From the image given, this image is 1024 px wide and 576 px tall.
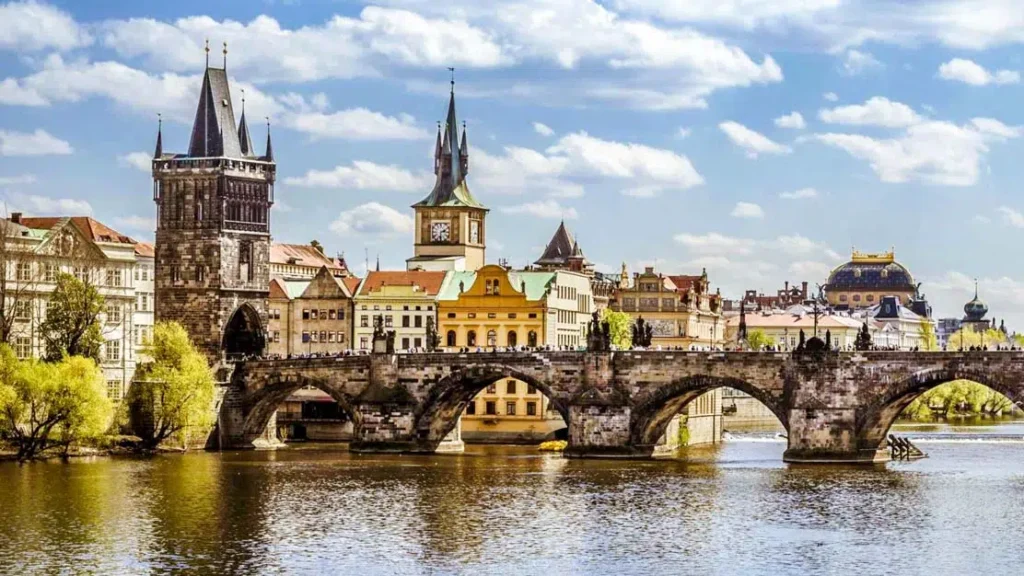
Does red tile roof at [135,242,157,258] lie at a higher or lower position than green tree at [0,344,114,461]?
higher

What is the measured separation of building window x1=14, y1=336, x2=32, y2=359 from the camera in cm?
13175

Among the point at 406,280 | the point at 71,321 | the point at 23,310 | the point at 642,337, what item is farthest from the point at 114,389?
the point at 406,280

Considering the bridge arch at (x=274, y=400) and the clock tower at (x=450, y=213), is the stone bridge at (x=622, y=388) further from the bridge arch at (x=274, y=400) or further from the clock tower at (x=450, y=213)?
the clock tower at (x=450, y=213)

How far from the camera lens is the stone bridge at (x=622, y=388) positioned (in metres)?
126

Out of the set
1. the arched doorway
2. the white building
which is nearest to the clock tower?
the arched doorway

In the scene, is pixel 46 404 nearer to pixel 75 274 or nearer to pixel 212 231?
pixel 75 274

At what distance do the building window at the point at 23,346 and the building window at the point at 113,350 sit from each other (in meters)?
5.19

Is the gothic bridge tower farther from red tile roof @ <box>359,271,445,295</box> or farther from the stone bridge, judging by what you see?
red tile roof @ <box>359,271,445,295</box>

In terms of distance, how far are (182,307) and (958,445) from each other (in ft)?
165

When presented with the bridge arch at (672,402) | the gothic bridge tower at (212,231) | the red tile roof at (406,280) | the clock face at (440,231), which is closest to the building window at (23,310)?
the gothic bridge tower at (212,231)

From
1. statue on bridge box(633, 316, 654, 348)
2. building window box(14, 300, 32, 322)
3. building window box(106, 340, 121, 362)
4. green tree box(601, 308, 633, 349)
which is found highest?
green tree box(601, 308, 633, 349)

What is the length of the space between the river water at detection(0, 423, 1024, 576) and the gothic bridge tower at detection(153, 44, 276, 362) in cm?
2366

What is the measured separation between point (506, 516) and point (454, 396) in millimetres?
37661

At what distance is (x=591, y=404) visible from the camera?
13275 cm
